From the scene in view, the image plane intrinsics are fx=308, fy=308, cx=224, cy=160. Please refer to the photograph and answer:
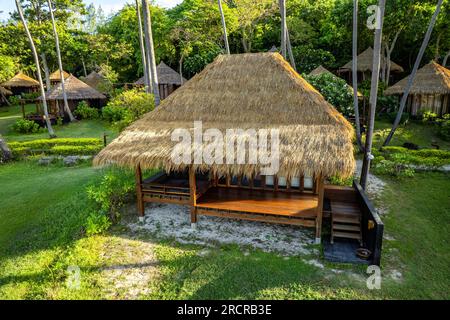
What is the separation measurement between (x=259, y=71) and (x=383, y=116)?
15490 mm

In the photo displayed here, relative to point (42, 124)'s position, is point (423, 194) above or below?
below

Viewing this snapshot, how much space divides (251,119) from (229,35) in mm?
23328

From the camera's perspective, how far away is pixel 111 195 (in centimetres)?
1041

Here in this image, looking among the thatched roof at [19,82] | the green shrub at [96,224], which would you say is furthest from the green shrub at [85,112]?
the green shrub at [96,224]

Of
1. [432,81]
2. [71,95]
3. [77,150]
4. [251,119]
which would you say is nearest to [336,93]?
[432,81]

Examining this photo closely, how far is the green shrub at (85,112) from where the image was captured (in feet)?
86.4

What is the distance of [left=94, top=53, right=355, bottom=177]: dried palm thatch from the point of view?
26.0 feet

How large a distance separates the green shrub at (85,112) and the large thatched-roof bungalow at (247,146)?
18181 millimetres

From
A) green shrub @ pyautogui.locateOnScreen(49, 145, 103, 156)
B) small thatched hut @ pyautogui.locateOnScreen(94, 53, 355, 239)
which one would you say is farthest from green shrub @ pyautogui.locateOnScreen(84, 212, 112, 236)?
green shrub @ pyautogui.locateOnScreen(49, 145, 103, 156)

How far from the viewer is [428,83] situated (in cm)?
1981

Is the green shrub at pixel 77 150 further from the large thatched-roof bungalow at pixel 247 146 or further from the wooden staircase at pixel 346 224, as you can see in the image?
the wooden staircase at pixel 346 224

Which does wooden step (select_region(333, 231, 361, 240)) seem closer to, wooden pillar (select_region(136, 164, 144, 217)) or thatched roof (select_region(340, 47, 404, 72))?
wooden pillar (select_region(136, 164, 144, 217))
